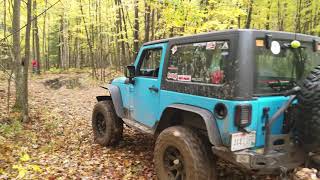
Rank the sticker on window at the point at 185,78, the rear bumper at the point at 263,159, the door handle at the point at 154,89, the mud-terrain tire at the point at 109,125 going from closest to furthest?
the rear bumper at the point at 263,159
the sticker on window at the point at 185,78
the door handle at the point at 154,89
the mud-terrain tire at the point at 109,125

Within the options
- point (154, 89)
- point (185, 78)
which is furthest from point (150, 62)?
point (185, 78)

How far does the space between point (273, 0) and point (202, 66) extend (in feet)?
55.9

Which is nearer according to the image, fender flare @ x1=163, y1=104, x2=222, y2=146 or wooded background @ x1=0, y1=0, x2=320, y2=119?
fender flare @ x1=163, y1=104, x2=222, y2=146

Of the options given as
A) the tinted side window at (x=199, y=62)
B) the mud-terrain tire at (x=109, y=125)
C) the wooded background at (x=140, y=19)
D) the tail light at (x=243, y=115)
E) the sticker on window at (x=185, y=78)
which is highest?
the wooded background at (x=140, y=19)

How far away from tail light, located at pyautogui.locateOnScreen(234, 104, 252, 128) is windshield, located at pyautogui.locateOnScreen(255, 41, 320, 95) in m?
0.28

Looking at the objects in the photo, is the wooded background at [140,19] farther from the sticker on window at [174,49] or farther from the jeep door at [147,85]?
the sticker on window at [174,49]

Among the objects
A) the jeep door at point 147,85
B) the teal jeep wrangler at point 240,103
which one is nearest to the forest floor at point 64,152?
the jeep door at point 147,85

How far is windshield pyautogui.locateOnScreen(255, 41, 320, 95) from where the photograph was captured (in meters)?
3.69

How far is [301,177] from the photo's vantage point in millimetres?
4836

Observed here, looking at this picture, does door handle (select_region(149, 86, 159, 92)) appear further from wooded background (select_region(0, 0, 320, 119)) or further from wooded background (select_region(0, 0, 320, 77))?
wooded background (select_region(0, 0, 320, 77))

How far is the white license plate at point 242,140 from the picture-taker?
11.5 feet

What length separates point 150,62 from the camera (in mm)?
5812

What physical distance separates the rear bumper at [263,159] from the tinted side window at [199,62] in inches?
35.2

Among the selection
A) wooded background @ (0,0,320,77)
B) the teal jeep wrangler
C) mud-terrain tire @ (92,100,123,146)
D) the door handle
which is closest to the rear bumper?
the teal jeep wrangler
